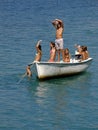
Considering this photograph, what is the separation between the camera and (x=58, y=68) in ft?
98.2

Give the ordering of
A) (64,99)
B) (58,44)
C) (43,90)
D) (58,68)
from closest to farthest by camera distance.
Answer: (64,99) → (43,90) → (58,68) → (58,44)

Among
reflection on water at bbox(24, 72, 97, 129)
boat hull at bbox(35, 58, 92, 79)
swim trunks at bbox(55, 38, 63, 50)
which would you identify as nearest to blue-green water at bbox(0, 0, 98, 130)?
reflection on water at bbox(24, 72, 97, 129)

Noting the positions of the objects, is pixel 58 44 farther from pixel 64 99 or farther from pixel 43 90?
pixel 64 99

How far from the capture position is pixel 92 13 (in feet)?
223

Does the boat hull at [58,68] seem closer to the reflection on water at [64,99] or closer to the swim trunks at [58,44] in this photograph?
the reflection on water at [64,99]

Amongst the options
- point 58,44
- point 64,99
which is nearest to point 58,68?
point 58,44

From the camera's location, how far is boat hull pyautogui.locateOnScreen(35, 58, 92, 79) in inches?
1152

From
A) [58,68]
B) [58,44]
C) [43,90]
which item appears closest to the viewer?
[43,90]

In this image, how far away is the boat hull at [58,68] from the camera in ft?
96.0

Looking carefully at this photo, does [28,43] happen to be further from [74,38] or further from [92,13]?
[92,13]

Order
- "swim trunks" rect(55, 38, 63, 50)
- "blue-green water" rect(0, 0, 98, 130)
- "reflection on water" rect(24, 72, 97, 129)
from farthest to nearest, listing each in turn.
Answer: "swim trunks" rect(55, 38, 63, 50)
"reflection on water" rect(24, 72, 97, 129)
"blue-green water" rect(0, 0, 98, 130)

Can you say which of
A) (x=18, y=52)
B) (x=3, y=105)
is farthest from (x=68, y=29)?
(x=3, y=105)

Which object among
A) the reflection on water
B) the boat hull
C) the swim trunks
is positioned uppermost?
the swim trunks

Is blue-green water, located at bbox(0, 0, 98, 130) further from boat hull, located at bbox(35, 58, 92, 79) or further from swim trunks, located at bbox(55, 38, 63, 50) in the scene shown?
swim trunks, located at bbox(55, 38, 63, 50)
